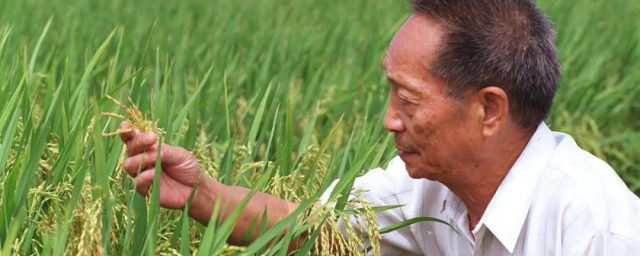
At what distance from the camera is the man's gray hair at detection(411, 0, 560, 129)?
2.04 meters

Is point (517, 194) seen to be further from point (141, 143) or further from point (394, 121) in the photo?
point (141, 143)

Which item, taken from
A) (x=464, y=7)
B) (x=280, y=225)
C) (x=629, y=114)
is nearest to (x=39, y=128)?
(x=280, y=225)

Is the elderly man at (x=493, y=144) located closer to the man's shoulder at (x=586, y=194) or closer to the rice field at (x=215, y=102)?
the man's shoulder at (x=586, y=194)

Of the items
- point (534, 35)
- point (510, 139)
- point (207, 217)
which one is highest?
point (534, 35)

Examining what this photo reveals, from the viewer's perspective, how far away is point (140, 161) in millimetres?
1938

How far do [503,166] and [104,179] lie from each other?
2.12 ft

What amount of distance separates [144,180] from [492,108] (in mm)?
546

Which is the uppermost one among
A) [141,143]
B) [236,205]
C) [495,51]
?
[495,51]

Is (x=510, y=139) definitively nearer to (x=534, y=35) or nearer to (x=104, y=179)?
(x=534, y=35)

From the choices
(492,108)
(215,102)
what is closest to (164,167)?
(492,108)

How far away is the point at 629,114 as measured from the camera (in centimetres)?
412

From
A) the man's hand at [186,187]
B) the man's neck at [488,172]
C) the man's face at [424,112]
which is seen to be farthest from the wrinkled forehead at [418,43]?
the man's hand at [186,187]

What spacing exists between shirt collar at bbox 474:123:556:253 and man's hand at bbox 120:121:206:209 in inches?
18.4

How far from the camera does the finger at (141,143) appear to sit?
1.93 m
